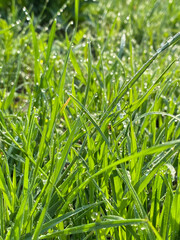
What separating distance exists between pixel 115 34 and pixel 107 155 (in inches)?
51.5

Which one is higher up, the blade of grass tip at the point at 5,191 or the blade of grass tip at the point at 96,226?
the blade of grass tip at the point at 5,191

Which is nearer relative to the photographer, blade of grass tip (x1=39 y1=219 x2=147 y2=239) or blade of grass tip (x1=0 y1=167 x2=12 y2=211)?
blade of grass tip (x1=39 y1=219 x2=147 y2=239)

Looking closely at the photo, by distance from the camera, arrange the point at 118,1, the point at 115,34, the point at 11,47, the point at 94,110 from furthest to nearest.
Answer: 1. the point at 118,1
2. the point at 115,34
3. the point at 11,47
4. the point at 94,110

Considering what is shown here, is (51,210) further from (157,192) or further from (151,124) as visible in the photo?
(151,124)

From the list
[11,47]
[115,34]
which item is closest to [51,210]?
[11,47]

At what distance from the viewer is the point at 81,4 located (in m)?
2.21

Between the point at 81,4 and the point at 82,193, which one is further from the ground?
the point at 81,4

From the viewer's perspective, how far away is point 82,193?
0.89 m

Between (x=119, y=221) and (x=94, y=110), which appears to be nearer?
(x=119, y=221)

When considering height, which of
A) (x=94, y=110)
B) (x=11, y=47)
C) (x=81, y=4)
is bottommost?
(x=94, y=110)

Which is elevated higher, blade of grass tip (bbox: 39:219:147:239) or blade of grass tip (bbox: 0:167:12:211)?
blade of grass tip (bbox: 0:167:12:211)

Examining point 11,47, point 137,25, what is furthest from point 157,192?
point 137,25

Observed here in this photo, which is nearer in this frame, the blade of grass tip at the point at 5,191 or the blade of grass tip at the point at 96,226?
the blade of grass tip at the point at 96,226

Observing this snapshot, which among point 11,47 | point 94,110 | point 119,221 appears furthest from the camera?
point 11,47
